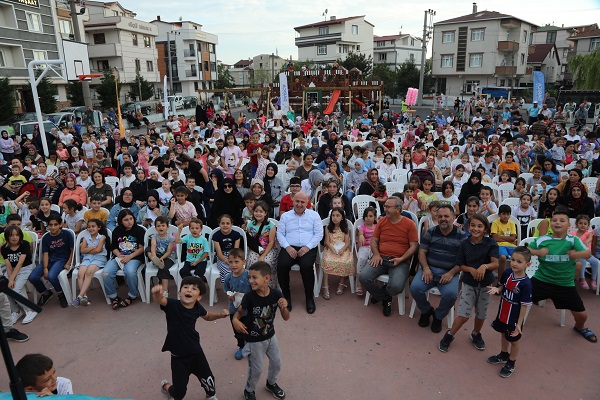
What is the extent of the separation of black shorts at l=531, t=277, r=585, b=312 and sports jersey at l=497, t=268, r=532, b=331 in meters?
0.81

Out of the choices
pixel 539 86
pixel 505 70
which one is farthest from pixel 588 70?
pixel 539 86

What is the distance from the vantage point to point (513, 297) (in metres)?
3.28

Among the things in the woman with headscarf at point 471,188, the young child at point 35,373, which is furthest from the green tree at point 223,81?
the young child at point 35,373

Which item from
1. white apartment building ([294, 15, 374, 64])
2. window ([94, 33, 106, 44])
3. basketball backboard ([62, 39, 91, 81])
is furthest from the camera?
white apartment building ([294, 15, 374, 64])

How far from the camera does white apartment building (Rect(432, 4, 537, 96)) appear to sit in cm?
3869

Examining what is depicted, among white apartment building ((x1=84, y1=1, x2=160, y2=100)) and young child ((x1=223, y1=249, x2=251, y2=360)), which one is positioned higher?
white apartment building ((x1=84, y1=1, x2=160, y2=100))

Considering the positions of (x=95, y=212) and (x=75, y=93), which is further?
(x=75, y=93)

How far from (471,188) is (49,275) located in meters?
5.88

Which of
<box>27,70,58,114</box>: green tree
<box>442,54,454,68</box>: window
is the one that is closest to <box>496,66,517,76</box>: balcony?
<box>442,54,454,68</box>: window

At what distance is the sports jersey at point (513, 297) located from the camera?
10.6ft

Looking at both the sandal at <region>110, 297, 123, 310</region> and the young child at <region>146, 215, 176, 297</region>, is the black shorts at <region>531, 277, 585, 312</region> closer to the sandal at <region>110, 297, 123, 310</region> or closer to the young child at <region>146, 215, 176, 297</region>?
the young child at <region>146, 215, 176, 297</region>

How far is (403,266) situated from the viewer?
171 inches

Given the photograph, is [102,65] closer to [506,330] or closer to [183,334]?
[183,334]

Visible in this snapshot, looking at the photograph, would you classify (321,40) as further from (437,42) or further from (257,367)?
(257,367)
